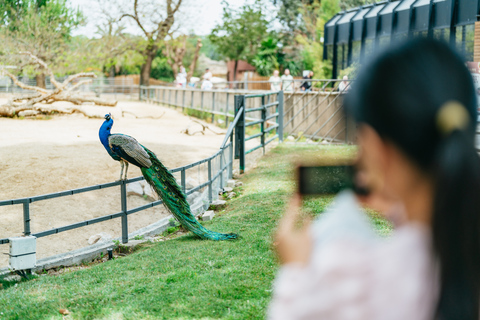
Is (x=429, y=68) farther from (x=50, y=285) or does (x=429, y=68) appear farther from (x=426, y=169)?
(x=50, y=285)

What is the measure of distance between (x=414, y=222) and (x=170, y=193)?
5101 mm

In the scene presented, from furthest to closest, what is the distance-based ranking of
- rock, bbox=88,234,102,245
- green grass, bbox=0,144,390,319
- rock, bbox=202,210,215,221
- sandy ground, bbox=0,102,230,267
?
sandy ground, bbox=0,102,230,267 → rock, bbox=202,210,215,221 → rock, bbox=88,234,102,245 → green grass, bbox=0,144,390,319

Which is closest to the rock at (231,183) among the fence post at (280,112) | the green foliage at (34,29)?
the fence post at (280,112)

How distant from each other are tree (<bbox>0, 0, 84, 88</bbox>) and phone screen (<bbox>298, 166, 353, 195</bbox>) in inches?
968

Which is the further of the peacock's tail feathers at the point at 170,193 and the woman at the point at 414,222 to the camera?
the peacock's tail feathers at the point at 170,193

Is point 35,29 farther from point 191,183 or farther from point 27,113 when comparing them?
point 191,183

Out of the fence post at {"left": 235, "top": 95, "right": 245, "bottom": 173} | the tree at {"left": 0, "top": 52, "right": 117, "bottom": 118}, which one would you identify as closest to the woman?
the fence post at {"left": 235, "top": 95, "right": 245, "bottom": 173}

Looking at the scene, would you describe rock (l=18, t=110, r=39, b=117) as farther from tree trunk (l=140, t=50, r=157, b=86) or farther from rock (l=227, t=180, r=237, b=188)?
tree trunk (l=140, t=50, r=157, b=86)

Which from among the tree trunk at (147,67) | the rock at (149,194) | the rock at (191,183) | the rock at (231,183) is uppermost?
the tree trunk at (147,67)

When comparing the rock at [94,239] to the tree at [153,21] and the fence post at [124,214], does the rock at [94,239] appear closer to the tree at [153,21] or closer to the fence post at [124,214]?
the fence post at [124,214]

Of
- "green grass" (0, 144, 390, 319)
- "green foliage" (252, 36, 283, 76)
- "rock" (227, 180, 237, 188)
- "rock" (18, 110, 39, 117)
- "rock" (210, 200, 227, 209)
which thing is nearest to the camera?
"green grass" (0, 144, 390, 319)

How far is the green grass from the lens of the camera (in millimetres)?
3436

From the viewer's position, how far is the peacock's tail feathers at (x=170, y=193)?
5.56m

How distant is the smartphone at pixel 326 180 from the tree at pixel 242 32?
128 ft
